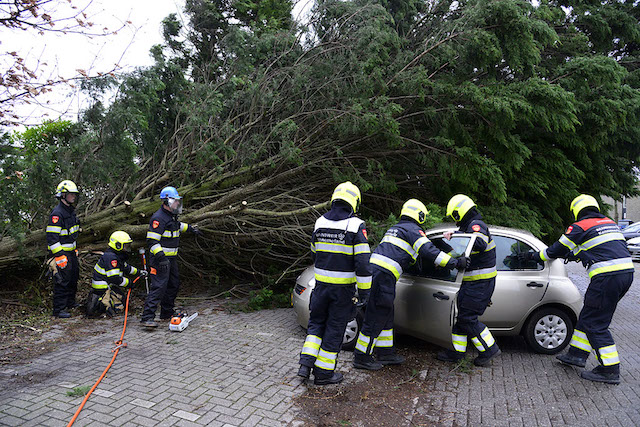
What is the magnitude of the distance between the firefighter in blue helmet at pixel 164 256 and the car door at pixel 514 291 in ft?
14.6

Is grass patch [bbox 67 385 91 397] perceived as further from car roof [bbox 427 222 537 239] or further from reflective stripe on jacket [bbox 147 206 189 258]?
car roof [bbox 427 222 537 239]

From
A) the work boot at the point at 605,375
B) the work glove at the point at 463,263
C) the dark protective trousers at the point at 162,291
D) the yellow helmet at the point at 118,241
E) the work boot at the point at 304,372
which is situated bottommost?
the work boot at the point at 605,375

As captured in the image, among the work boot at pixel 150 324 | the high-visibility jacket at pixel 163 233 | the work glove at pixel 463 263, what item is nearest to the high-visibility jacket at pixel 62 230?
the high-visibility jacket at pixel 163 233

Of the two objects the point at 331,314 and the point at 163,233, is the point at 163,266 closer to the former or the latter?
the point at 163,233

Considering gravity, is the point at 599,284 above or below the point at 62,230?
below

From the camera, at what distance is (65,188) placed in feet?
21.8

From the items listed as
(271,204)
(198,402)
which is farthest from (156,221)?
(198,402)

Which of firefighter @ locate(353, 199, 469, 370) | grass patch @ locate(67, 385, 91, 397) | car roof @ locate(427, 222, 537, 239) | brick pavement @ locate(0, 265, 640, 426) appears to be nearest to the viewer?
brick pavement @ locate(0, 265, 640, 426)

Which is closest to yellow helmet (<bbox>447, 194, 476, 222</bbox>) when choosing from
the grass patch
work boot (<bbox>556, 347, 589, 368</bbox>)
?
work boot (<bbox>556, 347, 589, 368</bbox>)

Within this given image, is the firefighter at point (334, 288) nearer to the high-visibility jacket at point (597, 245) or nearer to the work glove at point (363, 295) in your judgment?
the work glove at point (363, 295)

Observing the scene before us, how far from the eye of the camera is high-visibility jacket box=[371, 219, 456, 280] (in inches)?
177

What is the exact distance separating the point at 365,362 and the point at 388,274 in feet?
3.32

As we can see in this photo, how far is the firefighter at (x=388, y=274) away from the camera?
4.48 m

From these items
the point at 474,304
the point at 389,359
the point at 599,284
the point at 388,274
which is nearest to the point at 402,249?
the point at 388,274
